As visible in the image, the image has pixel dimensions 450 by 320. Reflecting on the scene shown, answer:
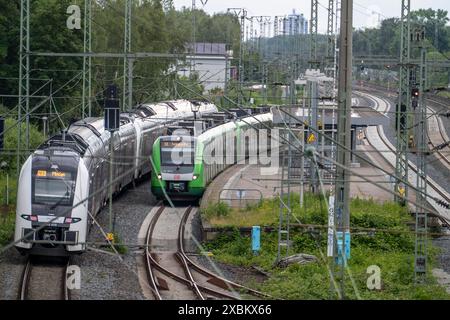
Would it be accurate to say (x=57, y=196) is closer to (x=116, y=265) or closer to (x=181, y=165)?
(x=116, y=265)

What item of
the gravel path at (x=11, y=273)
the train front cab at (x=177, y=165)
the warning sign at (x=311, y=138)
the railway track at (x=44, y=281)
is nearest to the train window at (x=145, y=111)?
the train front cab at (x=177, y=165)

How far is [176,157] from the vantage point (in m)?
25.0

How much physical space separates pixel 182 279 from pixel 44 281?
238 cm

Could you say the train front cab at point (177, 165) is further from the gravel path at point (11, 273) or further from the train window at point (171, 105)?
the train window at point (171, 105)

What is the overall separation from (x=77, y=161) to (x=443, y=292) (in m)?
6.93

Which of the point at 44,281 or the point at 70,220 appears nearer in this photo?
the point at 44,281

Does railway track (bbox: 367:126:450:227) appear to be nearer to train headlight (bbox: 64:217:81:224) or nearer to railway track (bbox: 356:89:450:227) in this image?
railway track (bbox: 356:89:450:227)

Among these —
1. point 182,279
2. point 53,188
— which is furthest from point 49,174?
point 182,279

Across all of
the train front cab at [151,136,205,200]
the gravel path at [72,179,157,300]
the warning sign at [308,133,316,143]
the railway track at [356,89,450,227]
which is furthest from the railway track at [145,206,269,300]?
the railway track at [356,89,450,227]

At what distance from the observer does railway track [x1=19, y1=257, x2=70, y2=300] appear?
1537cm

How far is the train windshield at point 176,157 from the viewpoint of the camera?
24969mm

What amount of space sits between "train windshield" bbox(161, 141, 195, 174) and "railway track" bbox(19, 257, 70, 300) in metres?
7.00
